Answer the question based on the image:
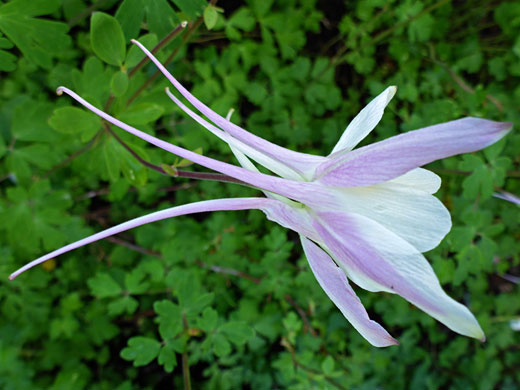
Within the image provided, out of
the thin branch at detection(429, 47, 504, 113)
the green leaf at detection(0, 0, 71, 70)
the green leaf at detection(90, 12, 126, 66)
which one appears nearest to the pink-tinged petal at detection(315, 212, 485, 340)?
the green leaf at detection(90, 12, 126, 66)

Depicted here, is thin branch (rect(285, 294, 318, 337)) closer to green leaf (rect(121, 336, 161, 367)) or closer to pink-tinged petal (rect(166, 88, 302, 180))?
green leaf (rect(121, 336, 161, 367))

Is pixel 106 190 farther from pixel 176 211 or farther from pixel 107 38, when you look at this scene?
pixel 176 211

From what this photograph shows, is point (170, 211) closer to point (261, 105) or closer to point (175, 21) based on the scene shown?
point (175, 21)

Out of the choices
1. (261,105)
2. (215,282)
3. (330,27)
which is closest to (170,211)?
(215,282)

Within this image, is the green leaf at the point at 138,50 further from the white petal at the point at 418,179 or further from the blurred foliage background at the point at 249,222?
the white petal at the point at 418,179

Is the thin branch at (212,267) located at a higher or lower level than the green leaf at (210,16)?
lower

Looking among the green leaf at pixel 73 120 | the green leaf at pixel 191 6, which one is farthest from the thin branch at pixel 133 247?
the green leaf at pixel 191 6

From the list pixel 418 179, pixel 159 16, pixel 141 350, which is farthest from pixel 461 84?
pixel 141 350
